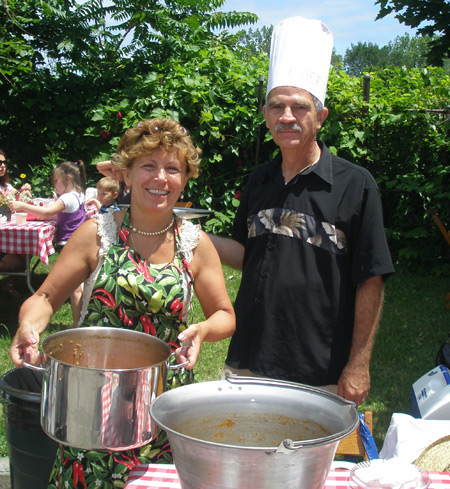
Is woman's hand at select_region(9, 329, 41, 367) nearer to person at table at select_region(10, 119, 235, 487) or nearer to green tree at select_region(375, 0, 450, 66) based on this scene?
person at table at select_region(10, 119, 235, 487)

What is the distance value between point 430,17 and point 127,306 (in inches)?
201

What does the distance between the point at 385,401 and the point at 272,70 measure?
9.22ft

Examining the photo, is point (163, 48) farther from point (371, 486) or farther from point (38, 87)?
point (371, 486)

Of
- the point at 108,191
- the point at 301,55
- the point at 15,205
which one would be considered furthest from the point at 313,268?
the point at 108,191

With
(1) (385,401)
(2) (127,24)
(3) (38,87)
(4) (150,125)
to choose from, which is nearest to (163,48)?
(2) (127,24)

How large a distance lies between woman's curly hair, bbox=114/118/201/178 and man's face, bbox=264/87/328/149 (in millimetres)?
339

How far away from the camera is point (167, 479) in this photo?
1.32m

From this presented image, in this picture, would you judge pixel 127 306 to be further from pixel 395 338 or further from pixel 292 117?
pixel 395 338

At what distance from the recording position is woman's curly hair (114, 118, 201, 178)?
185 centimetres

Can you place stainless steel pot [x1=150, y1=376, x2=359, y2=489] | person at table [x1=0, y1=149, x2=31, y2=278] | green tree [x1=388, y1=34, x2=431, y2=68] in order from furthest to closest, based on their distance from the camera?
green tree [x1=388, y1=34, x2=431, y2=68] < person at table [x1=0, y1=149, x2=31, y2=278] < stainless steel pot [x1=150, y1=376, x2=359, y2=489]

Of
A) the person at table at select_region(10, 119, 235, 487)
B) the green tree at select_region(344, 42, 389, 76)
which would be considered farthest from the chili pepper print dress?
the green tree at select_region(344, 42, 389, 76)

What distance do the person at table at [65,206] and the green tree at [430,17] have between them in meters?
3.76

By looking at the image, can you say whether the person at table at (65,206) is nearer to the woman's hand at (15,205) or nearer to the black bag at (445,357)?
the woman's hand at (15,205)

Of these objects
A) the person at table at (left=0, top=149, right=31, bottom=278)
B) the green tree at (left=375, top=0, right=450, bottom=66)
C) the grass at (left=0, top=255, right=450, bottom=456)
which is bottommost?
the grass at (left=0, top=255, right=450, bottom=456)
